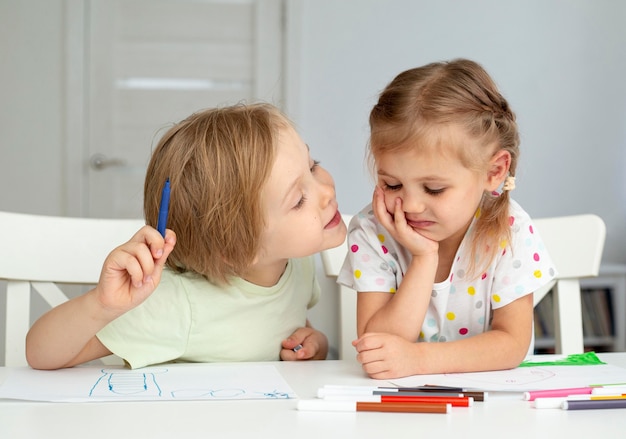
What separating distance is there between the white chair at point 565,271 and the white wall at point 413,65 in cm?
203

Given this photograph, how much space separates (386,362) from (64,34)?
9.66ft

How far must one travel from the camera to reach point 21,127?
11.4ft

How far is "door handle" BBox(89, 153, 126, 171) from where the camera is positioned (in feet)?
11.5

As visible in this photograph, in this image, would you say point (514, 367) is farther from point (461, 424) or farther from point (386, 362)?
point (461, 424)

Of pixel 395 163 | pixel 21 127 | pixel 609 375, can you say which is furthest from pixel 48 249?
pixel 21 127

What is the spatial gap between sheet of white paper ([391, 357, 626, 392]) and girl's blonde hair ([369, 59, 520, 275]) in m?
0.21

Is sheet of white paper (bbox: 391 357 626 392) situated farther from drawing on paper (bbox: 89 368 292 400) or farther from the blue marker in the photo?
the blue marker

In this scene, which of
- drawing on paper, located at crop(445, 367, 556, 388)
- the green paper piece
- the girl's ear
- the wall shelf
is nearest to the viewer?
drawing on paper, located at crop(445, 367, 556, 388)

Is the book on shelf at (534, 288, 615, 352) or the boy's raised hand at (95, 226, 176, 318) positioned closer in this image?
the boy's raised hand at (95, 226, 176, 318)

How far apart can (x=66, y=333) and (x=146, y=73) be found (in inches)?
107

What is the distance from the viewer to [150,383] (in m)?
0.89

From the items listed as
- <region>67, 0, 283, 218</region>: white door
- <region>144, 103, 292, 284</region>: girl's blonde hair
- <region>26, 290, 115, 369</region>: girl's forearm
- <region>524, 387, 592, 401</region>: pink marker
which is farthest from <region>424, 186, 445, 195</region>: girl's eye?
<region>67, 0, 283, 218</region>: white door

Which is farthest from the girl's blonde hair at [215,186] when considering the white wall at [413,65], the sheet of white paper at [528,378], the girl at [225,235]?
the white wall at [413,65]

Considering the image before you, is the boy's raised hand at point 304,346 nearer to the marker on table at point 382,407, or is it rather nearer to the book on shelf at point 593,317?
the marker on table at point 382,407
